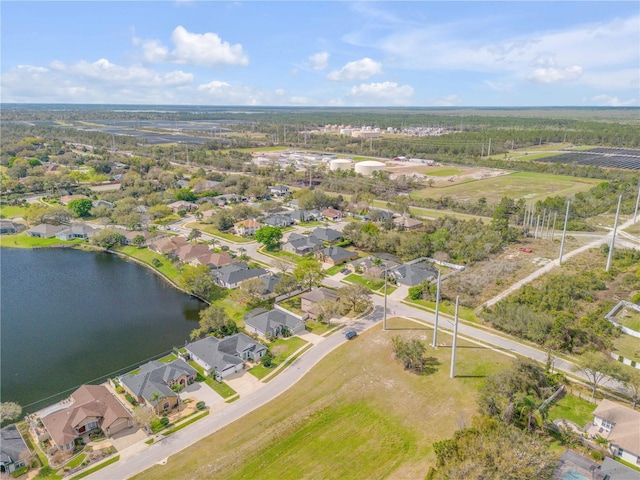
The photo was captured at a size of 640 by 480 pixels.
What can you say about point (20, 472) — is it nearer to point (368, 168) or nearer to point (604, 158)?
point (368, 168)

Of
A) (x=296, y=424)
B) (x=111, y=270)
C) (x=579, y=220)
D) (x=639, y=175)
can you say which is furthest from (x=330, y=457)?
(x=639, y=175)

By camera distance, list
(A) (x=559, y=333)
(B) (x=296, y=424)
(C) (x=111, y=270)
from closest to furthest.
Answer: (B) (x=296, y=424), (A) (x=559, y=333), (C) (x=111, y=270)

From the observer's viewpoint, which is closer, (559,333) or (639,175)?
(559,333)

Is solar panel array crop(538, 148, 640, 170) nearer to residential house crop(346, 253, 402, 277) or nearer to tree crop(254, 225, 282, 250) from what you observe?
residential house crop(346, 253, 402, 277)

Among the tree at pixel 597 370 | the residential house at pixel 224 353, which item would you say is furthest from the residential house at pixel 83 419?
the tree at pixel 597 370

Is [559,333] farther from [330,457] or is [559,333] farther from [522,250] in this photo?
[522,250]

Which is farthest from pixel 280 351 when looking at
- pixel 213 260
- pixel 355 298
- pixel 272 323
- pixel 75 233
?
pixel 75 233

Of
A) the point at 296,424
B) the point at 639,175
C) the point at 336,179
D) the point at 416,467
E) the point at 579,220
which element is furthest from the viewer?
the point at 336,179
